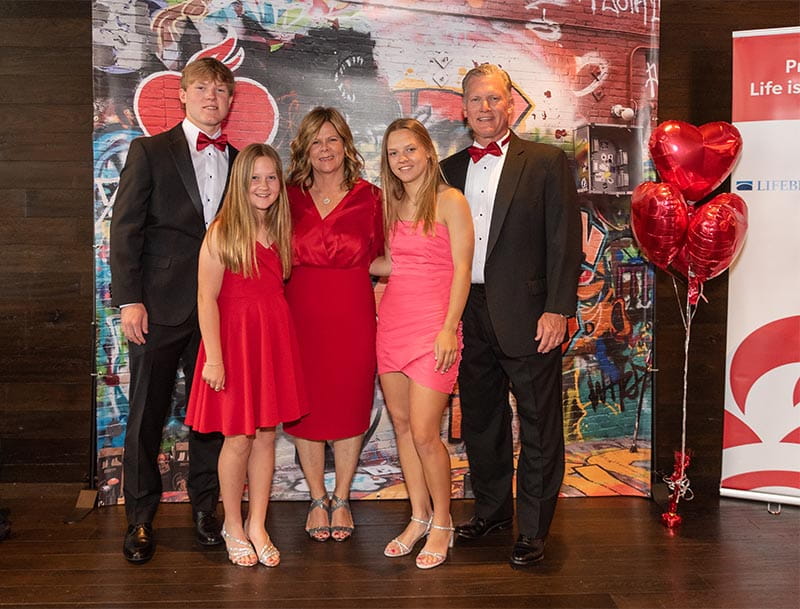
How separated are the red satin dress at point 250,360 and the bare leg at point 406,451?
1.21 feet

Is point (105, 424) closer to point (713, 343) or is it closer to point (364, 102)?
point (364, 102)

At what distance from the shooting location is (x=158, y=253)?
9.95ft

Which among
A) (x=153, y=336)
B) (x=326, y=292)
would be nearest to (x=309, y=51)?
(x=326, y=292)

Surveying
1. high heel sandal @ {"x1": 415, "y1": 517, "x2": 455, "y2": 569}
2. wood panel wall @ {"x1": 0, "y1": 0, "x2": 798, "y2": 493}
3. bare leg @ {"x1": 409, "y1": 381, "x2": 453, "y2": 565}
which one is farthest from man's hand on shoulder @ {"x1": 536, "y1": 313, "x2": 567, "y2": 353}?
wood panel wall @ {"x1": 0, "y1": 0, "x2": 798, "y2": 493}

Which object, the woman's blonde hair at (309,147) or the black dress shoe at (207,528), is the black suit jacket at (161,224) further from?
the black dress shoe at (207,528)

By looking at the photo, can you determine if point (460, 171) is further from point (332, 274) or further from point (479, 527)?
point (479, 527)

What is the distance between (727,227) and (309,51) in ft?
6.30

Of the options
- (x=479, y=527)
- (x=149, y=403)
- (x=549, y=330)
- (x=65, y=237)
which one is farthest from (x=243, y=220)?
(x=479, y=527)

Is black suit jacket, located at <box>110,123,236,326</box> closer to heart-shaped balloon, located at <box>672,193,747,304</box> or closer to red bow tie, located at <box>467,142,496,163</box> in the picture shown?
red bow tie, located at <box>467,142,496,163</box>

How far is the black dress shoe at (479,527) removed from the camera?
320cm

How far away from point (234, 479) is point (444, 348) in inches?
35.7

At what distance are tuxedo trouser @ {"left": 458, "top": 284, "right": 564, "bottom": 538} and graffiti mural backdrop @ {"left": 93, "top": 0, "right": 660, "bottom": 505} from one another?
52 cm

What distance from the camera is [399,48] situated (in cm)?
361

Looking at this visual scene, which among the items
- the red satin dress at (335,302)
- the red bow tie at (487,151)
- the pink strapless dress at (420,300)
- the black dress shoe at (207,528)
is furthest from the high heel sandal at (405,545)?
the red bow tie at (487,151)
